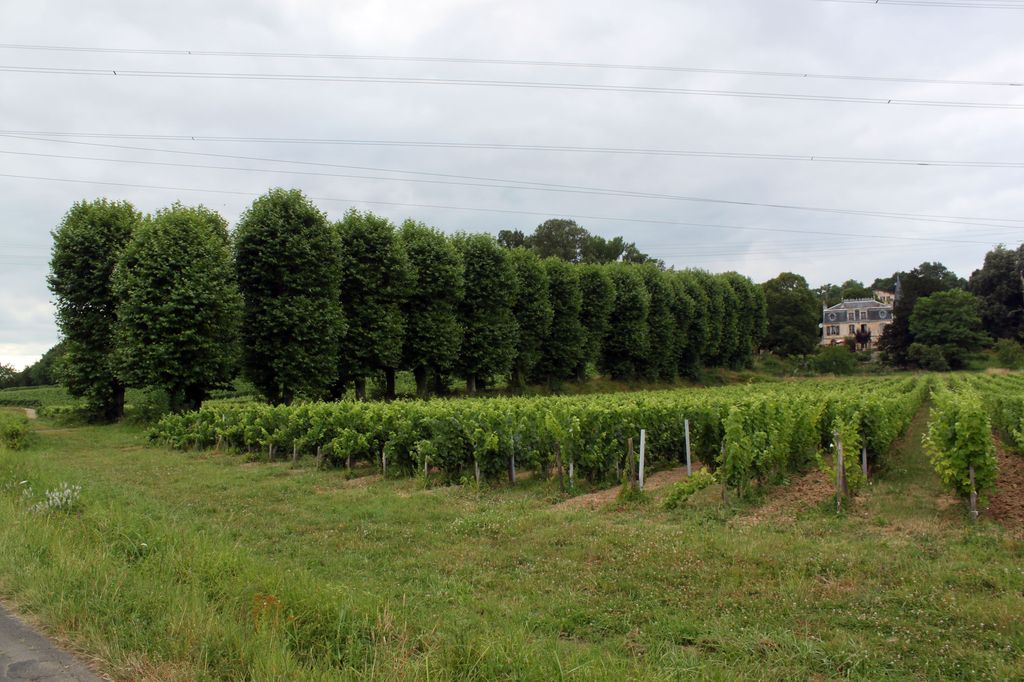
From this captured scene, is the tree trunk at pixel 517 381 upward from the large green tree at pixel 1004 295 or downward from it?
downward

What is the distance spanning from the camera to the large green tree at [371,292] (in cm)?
3406

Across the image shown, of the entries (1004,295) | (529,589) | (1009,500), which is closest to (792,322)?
(1004,295)

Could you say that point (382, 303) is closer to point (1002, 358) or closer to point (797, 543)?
point (797, 543)

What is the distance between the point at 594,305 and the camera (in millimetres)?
48906

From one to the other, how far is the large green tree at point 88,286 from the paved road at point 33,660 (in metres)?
29.4

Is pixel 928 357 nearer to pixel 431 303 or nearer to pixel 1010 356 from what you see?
pixel 1010 356

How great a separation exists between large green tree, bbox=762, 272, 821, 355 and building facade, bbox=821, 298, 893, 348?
2239 centimetres

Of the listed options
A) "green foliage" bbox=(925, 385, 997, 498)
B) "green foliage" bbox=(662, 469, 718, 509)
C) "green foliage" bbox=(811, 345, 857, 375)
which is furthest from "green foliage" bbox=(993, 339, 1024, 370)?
"green foliage" bbox=(662, 469, 718, 509)

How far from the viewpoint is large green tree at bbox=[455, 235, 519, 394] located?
3950 centimetres

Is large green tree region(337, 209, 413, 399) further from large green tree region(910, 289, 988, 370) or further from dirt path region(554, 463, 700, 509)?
large green tree region(910, 289, 988, 370)

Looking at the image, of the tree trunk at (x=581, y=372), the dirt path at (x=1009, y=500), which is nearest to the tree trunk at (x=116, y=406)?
the tree trunk at (x=581, y=372)

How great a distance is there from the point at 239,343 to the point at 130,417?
7222 mm

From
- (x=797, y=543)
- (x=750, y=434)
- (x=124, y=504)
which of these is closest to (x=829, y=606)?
(x=797, y=543)

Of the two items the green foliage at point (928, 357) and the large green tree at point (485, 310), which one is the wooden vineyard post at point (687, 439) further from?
the green foliage at point (928, 357)
